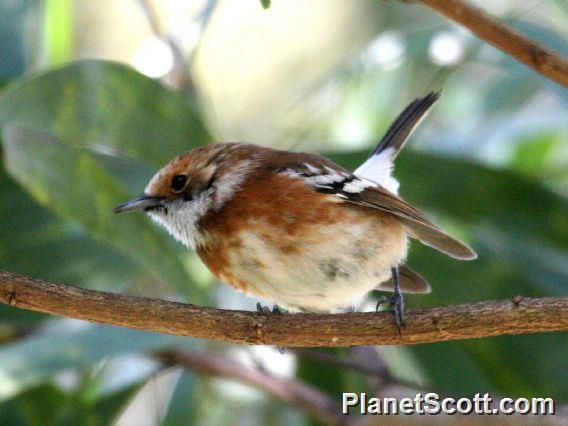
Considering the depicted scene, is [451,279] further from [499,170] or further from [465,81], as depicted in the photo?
[465,81]

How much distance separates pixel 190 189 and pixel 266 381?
131cm

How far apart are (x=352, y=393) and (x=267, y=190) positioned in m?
1.54

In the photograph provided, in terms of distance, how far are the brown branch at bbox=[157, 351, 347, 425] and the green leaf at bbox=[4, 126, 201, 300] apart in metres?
0.85

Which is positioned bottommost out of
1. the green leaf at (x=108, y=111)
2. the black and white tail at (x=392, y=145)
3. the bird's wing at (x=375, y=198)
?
the bird's wing at (x=375, y=198)

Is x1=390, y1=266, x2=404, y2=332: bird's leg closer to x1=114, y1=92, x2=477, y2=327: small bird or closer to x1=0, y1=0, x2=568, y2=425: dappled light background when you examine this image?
x1=114, y1=92, x2=477, y2=327: small bird

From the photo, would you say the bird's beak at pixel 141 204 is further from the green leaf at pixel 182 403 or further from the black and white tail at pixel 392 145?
the green leaf at pixel 182 403

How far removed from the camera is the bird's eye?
4.10 m

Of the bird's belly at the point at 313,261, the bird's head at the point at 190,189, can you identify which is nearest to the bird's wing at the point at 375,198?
the bird's belly at the point at 313,261

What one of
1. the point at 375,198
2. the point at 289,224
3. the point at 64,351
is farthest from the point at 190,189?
the point at 64,351

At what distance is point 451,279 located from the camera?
4.75 metres

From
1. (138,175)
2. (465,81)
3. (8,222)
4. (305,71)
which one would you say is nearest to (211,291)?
(138,175)

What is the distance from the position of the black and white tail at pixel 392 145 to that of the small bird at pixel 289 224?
454 mm

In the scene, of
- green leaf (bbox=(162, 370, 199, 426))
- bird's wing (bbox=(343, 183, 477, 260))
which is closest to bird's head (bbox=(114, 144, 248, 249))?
bird's wing (bbox=(343, 183, 477, 260))

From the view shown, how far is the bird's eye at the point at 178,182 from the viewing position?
161 inches
